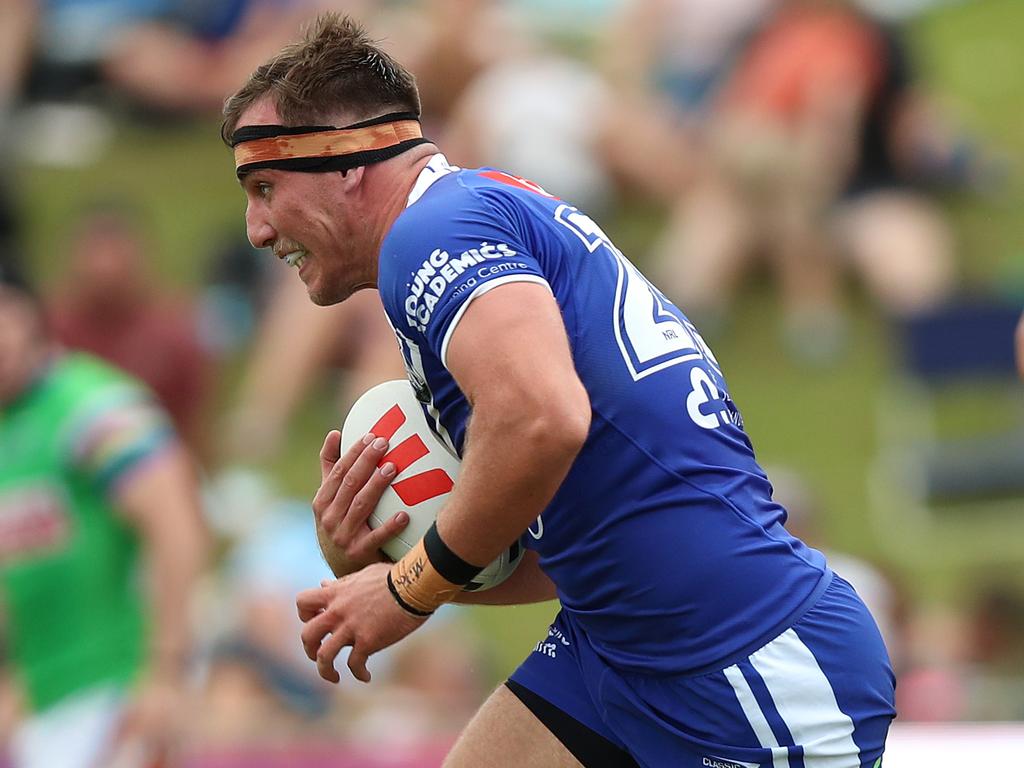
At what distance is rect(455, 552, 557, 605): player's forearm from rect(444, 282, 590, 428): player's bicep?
949 mm

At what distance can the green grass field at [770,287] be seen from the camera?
8828 mm

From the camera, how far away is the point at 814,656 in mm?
3090

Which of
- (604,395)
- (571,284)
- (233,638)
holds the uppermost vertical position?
(571,284)

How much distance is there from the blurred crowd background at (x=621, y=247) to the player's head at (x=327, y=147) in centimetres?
471

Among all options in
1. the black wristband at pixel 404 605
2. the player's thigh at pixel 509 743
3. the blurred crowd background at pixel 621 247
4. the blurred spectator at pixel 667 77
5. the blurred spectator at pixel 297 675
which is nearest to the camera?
the black wristband at pixel 404 605

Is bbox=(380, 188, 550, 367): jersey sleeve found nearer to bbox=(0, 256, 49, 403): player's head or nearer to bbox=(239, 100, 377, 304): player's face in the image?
bbox=(239, 100, 377, 304): player's face

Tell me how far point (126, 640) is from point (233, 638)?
2.48 metres

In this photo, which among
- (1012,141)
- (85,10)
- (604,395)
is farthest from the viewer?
(85,10)

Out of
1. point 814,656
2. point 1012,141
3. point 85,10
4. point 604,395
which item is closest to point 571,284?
point 604,395

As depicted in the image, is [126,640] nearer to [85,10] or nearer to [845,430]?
[845,430]

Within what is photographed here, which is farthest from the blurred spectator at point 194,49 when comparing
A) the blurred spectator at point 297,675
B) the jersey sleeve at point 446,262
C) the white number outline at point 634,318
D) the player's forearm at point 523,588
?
the jersey sleeve at point 446,262

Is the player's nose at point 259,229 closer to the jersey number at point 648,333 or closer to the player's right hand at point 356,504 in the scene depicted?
the player's right hand at point 356,504

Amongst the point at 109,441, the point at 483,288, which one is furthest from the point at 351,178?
the point at 109,441

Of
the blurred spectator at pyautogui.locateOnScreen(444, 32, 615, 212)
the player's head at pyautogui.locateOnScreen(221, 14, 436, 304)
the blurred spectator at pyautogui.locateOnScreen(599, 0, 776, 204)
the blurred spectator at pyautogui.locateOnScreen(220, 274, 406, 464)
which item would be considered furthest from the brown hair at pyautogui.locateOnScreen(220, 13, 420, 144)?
the blurred spectator at pyautogui.locateOnScreen(599, 0, 776, 204)
